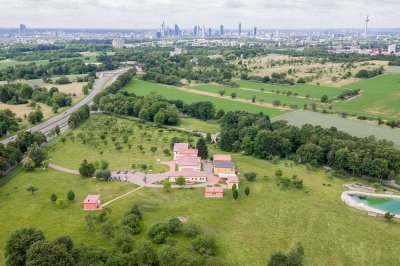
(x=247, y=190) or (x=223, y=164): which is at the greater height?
(x=223, y=164)

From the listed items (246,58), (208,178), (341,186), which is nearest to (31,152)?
(208,178)

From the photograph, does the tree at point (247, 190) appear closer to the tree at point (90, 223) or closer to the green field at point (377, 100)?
the tree at point (90, 223)

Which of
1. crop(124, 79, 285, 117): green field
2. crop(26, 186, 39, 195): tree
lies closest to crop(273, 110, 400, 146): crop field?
crop(124, 79, 285, 117): green field

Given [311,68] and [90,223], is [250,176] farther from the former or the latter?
[311,68]

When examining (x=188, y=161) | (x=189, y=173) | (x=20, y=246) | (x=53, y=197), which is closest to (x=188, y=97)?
(x=188, y=161)

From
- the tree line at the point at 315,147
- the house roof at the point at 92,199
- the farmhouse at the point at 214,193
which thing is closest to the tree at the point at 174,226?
the farmhouse at the point at 214,193

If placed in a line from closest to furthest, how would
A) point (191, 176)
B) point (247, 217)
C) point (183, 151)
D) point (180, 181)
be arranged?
1. point (247, 217)
2. point (180, 181)
3. point (191, 176)
4. point (183, 151)

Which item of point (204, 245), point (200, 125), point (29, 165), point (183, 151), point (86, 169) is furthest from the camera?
point (200, 125)
